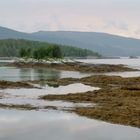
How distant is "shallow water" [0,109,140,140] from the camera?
87.7 ft

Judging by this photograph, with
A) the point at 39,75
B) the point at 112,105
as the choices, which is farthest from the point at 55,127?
the point at 39,75

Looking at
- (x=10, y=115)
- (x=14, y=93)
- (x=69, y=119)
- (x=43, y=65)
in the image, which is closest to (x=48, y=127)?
(x=69, y=119)

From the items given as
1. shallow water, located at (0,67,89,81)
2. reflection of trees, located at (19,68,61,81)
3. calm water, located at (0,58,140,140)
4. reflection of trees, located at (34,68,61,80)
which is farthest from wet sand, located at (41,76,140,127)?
shallow water, located at (0,67,89,81)

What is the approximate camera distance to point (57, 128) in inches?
1158

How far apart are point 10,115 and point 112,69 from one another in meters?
95.9

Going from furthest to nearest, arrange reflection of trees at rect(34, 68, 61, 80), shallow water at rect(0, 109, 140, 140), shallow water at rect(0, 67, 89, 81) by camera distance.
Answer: shallow water at rect(0, 67, 89, 81)
reflection of trees at rect(34, 68, 61, 80)
shallow water at rect(0, 109, 140, 140)

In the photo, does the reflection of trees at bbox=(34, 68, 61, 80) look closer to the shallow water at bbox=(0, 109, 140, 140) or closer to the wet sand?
the wet sand

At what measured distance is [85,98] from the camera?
43.5 metres

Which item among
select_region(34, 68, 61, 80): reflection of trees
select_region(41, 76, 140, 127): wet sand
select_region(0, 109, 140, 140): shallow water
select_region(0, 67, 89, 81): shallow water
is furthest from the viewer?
select_region(0, 67, 89, 81): shallow water

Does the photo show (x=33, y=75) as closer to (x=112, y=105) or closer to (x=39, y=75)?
(x=39, y=75)

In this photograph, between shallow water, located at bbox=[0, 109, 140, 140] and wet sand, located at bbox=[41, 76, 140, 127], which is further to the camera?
wet sand, located at bbox=[41, 76, 140, 127]

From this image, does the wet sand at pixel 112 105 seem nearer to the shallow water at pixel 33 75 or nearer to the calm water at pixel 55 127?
the calm water at pixel 55 127

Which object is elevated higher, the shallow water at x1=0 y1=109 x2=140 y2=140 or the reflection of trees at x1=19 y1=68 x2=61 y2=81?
the shallow water at x1=0 y1=109 x2=140 y2=140

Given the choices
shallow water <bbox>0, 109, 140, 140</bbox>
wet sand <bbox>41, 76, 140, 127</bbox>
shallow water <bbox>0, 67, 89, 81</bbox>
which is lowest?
shallow water <bbox>0, 67, 89, 81</bbox>
